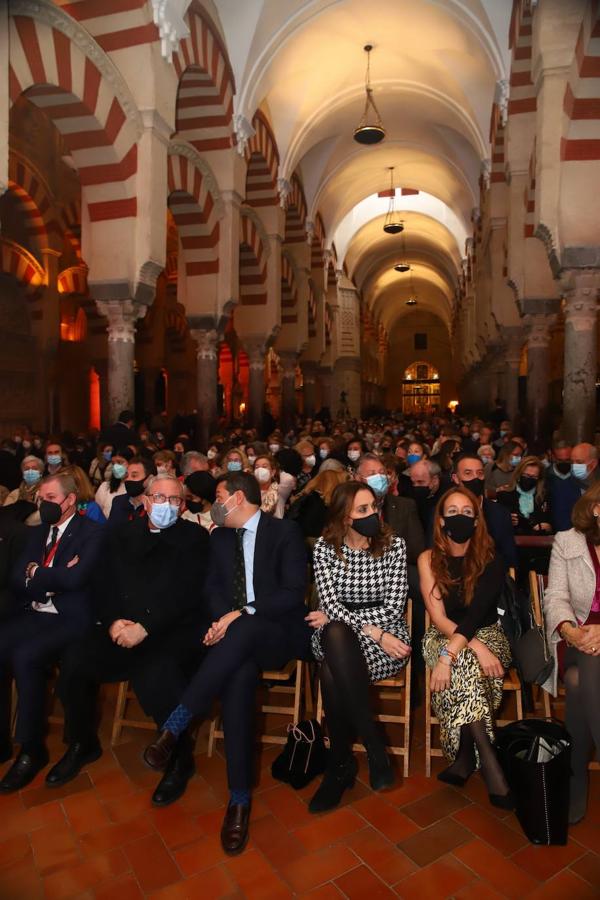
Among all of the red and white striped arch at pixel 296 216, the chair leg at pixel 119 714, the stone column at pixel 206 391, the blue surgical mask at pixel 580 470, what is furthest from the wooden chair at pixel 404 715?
the red and white striped arch at pixel 296 216

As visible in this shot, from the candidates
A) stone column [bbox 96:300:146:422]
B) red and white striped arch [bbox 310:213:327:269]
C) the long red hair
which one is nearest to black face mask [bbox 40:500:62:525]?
the long red hair

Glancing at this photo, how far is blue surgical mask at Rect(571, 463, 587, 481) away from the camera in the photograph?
4520 mm

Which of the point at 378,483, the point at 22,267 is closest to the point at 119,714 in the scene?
the point at 378,483

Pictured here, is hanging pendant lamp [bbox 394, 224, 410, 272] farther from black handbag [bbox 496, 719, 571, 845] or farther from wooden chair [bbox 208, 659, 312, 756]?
black handbag [bbox 496, 719, 571, 845]

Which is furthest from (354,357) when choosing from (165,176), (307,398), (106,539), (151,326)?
(106,539)

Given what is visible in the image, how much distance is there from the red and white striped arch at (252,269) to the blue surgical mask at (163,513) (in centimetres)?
983

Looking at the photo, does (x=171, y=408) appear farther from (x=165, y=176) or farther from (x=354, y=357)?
(x=165, y=176)

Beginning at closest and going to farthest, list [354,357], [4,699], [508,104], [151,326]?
[4,699], [508,104], [151,326], [354,357]

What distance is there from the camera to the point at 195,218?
9.76 meters

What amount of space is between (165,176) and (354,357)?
65.8ft

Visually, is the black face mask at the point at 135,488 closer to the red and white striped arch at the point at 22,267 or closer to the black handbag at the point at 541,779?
the black handbag at the point at 541,779

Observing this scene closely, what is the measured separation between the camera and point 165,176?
7867 millimetres

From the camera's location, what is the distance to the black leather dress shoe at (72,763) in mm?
2650

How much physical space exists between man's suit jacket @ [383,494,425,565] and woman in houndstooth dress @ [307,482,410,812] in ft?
2.20
